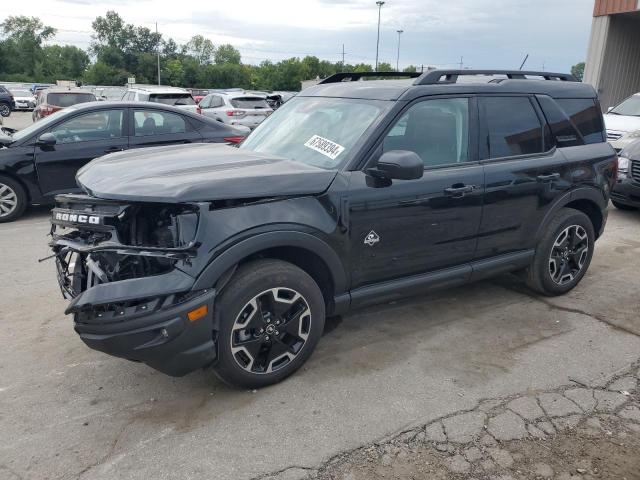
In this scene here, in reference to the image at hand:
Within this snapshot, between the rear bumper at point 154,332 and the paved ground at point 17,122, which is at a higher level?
the rear bumper at point 154,332

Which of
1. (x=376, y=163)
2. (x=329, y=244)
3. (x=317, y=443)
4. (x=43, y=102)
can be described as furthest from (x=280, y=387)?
(x=43, y=102)

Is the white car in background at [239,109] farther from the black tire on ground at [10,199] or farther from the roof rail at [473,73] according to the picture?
the roof rail at [473,73]

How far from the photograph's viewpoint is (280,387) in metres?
3.24

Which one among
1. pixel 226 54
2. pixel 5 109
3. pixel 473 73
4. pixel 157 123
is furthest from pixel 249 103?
pixel 226 54

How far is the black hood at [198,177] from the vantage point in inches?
112

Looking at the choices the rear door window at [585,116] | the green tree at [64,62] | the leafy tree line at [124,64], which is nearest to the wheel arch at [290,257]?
the rear door window at [585,116]

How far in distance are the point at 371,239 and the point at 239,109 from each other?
45.0ft

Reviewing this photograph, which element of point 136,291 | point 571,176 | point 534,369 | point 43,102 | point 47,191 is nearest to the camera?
point 136,291

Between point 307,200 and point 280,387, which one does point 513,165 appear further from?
point 280,387

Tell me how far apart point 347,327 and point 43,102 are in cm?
1753

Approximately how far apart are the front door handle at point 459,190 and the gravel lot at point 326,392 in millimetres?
1079

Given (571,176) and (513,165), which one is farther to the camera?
(571,176)

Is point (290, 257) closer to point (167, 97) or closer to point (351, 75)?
point (351, 75)

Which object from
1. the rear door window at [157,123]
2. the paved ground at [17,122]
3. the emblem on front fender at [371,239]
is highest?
the rear door window at [157,123]
